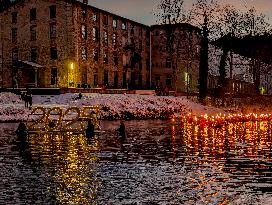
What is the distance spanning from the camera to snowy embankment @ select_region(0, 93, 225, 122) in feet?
132

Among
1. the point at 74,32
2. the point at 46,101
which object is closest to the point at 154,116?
the point at 46,101

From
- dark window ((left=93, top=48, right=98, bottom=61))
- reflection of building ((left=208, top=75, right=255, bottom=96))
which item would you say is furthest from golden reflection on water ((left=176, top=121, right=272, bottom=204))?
reflection of building ((left=208, top=75, right=255, bottom=96))

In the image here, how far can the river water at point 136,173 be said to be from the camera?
838cm

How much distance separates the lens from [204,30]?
6612 centimetres

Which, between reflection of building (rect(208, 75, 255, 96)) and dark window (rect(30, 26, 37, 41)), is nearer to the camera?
dark window (rect(30, 26, 37, 41))

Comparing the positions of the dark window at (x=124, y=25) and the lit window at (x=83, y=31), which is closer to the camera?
the lit window at (x=83, y=31)

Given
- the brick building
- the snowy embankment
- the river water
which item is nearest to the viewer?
the river water

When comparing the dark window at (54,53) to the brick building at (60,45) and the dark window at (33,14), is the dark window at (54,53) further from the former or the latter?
the dark window at (33,14)

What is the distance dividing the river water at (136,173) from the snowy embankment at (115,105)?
2274 cm

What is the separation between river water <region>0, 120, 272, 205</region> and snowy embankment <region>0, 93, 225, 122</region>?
22738 mm

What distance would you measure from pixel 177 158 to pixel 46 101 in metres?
35.1

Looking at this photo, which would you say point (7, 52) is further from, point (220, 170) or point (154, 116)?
point (220, 170)

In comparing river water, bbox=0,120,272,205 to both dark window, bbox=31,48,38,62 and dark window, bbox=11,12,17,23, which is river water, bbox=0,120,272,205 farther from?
dark window, bbox=11,12,17,23

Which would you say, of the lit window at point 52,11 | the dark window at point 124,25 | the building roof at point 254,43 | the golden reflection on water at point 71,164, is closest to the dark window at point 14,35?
the lit window at point 52,11
